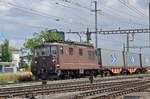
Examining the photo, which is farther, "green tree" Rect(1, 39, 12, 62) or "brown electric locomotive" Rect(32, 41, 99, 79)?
"green tree" Rect(1, 39, 12, 62)

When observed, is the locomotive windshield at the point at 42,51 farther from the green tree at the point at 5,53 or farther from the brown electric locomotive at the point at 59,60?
the green tree at the point at 5,53

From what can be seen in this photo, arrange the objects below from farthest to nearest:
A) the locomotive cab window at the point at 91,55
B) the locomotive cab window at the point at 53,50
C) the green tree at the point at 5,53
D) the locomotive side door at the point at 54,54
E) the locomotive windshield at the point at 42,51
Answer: the green tree at the point at 5,53 → the locomotive cab window at the point at 91,55 → the locomotive windshield at the point at 42,51 → the locomotive cab window at the point at 53,50 → the locomotive side door at the point at 54,54

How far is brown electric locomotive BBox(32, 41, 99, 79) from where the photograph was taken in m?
25.6

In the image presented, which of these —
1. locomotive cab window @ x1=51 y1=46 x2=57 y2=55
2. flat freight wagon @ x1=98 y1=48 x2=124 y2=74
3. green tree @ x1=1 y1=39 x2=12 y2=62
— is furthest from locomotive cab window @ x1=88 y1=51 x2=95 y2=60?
green tree @ x1=1 y1=39 x2=12 y2=62

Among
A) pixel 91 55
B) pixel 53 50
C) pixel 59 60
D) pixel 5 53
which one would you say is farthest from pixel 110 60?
pixel 5 53

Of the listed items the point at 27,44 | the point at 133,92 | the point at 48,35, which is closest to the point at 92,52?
the point at 133,92

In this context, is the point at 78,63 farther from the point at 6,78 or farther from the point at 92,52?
the point at 6,78

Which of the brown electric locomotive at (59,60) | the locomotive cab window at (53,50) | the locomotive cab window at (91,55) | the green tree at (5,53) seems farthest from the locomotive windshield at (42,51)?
the green tree at (5,53)

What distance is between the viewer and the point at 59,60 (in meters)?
25.7

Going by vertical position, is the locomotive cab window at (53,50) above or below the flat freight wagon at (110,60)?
above

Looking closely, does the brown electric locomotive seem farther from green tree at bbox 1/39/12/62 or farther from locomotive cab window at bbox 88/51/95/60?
green tree at bbox 1/39/12/62

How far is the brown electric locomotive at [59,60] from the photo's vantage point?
25.6 meters

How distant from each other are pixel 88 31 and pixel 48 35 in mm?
13795

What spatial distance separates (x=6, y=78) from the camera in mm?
28359
